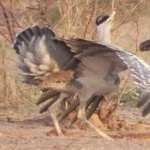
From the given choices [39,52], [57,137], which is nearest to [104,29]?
[39,52]

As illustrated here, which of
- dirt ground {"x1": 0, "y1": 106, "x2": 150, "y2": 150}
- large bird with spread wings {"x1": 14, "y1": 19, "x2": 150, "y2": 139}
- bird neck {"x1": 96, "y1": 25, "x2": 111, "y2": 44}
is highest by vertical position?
bird neck {"x1": 96, "y1": 25, "x2": 111, "y2": 44}

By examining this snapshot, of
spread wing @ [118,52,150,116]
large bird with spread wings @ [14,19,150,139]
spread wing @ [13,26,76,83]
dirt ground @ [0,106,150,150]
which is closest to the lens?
spread wing @ [118,52,150,116]

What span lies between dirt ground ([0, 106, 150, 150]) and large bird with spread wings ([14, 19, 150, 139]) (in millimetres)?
394

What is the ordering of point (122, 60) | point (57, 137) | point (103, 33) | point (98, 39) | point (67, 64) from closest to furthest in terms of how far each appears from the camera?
point (122, 60) < point (57, 137) < point (67, 64) < point (103, 33) < point (98, 39)

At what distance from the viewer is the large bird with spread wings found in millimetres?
8185

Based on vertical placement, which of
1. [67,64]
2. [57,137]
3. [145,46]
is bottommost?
[57,137]

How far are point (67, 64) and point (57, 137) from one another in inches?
33.0

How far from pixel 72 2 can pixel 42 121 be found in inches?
65.6

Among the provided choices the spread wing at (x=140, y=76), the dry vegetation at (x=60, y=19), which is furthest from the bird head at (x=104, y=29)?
the dry vegetation at (x=60, y=19)

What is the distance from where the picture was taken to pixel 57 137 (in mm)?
8297

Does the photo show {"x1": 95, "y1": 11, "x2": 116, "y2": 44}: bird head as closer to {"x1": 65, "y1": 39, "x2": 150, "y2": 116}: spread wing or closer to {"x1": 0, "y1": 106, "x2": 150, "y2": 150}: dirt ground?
{"x1": 65, "y1": 39, "x2": 150, "y2": 116}: spread wing

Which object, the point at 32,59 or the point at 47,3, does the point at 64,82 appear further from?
the point at 47,3

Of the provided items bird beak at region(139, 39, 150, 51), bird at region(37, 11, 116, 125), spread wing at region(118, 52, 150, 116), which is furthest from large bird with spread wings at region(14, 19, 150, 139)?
bird beak at region(139, 39, 150, 51)

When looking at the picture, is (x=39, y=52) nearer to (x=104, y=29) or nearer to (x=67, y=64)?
(x=67, y=64)
